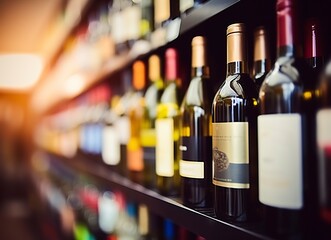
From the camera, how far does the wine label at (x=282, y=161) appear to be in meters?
0.50

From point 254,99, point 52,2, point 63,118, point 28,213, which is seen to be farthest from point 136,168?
point 28,213

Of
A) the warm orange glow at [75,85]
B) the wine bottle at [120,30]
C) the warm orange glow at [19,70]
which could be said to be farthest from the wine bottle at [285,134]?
the warm orange glow at [19,70]

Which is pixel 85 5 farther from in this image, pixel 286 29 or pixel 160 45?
pixel 286 29

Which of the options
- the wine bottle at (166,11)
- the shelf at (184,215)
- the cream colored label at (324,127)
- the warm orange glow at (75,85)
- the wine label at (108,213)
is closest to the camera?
the cream colored label at (324,127)

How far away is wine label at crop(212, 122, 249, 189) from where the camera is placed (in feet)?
2.03

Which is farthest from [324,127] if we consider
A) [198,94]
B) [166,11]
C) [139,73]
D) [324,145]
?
[139,73]

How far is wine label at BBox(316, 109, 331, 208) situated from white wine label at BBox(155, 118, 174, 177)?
1.56ft

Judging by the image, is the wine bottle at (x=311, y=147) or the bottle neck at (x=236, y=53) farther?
the bottle neck at (x=236, y=53)

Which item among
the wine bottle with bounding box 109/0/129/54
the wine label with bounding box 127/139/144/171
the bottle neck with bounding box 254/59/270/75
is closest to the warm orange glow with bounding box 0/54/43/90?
the wine bottle with bounding box 109/0/129/54

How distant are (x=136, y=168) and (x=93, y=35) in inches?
41.2

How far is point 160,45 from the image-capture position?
93 centimetres

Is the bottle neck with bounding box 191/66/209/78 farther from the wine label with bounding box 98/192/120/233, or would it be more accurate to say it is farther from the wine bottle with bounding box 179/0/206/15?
the wine label with bounding box 98/192/120/233

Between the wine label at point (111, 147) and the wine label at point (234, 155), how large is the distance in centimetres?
75

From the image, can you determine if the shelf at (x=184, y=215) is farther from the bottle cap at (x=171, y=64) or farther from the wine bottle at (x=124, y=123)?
the bottle cap at (x=171, y=64)
